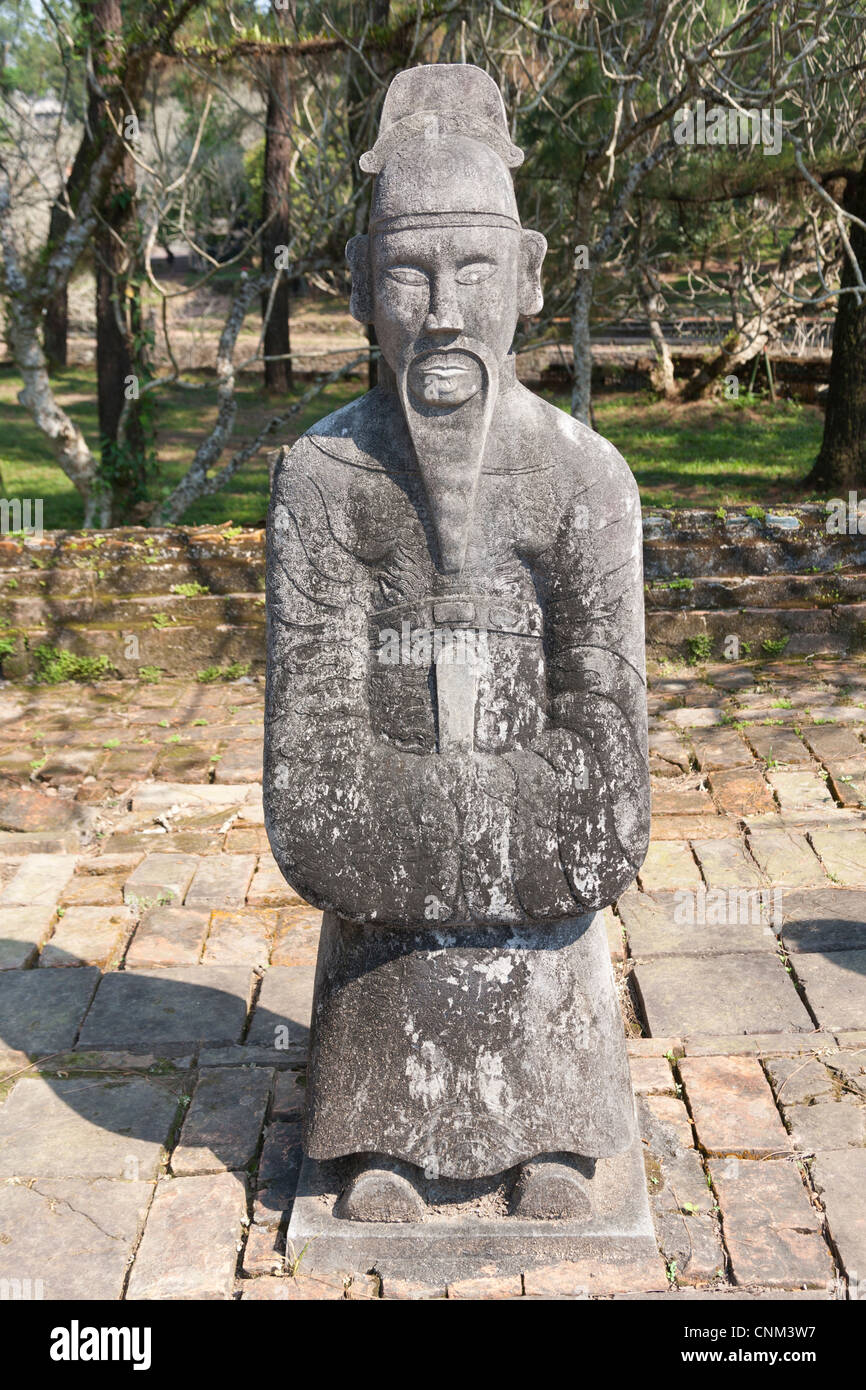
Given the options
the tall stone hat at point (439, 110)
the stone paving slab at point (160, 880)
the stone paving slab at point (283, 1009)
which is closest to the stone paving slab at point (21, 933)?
the stone paving slab at point (160, 880)

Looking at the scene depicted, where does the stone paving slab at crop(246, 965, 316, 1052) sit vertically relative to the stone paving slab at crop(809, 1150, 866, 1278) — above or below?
below

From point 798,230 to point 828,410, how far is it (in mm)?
2957

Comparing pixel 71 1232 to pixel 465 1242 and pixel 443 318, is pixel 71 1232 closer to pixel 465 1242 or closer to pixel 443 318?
pixel 465 1242

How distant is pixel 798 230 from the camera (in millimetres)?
12047

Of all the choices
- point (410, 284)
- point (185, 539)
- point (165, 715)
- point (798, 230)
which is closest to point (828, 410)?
point (798, 230)

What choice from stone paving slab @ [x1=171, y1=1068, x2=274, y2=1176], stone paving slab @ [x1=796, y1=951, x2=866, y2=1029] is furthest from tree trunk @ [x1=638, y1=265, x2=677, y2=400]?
stone paving slab @ [x1=171, y1=1068, x2=274, y2=1176]

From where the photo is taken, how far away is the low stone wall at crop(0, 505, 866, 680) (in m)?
6.86

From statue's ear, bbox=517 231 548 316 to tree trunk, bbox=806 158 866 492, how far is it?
753cm

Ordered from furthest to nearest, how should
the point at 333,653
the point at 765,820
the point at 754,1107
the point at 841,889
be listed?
the point at 765,820
the point at 841,889
the point at 754,1107
the point at 333,653

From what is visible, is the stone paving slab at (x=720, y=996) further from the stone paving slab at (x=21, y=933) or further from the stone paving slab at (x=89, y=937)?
the stone paving slab at (x=21, y=933)

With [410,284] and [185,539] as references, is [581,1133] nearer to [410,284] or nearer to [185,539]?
[410,284]

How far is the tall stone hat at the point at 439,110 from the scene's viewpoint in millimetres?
2578

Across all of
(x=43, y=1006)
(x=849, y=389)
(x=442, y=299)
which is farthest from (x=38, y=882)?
(x=849, y=389)

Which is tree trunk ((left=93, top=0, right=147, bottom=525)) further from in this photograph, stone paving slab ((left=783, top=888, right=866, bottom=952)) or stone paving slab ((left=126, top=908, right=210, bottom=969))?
stone paving slab ((left=783, top=888, right=866, bottom=952))
